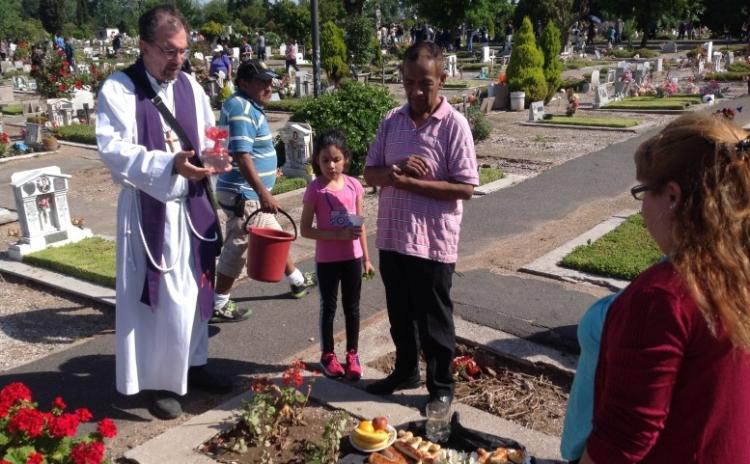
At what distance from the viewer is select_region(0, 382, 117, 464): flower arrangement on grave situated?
9.00 feet

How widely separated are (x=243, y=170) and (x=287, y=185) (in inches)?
191

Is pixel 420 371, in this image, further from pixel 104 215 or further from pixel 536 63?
pixel 536 63

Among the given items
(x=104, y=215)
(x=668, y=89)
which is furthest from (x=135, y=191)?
(x=668, y=89)

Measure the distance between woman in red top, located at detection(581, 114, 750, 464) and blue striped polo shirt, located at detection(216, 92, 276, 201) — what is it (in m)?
3.61

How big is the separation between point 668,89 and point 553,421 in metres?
17.7

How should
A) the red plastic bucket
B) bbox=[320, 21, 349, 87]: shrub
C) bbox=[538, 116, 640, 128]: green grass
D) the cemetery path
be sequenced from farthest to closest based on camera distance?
bbox=[320, 21, 349, 87]: shrub
bbox=[538, 116, 640, 128]: green grass
the red plastic bucket
the cemetery path

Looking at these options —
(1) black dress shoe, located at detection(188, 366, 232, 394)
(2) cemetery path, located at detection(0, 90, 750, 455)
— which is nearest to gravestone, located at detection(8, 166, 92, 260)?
(2) cemetery path, located at detection(0, 90, 750, 455)

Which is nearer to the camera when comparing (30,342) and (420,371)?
(420,371)

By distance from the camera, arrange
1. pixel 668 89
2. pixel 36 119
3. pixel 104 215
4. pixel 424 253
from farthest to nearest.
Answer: pixel 668 89 < pixel 36 119 < pixel 104 215 < pixel 424 253

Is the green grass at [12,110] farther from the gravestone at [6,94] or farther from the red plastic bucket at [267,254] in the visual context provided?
the red plastic bucket at [267,254]

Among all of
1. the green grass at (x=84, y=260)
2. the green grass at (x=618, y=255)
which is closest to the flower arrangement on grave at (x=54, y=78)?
the green grass at (x=84, y=260)

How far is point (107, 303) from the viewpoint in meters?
5.83

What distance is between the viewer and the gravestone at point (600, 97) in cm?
1820

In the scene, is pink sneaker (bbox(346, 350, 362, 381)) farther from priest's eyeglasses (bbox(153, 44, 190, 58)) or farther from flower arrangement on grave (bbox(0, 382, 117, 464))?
priest's eyeglasses (bbox(153, 44, 190, 58))
